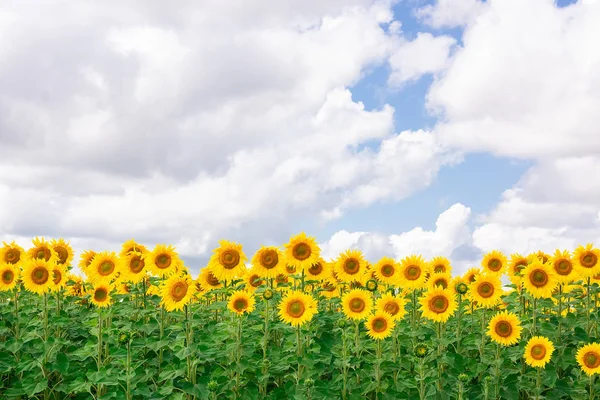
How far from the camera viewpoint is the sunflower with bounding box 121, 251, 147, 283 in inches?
454

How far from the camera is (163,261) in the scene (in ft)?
37.6

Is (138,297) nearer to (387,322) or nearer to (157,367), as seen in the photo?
(157,367)

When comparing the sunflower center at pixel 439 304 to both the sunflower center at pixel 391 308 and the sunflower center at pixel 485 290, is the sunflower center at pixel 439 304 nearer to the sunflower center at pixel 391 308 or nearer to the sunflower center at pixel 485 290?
the sunflower center at pixel 391 308

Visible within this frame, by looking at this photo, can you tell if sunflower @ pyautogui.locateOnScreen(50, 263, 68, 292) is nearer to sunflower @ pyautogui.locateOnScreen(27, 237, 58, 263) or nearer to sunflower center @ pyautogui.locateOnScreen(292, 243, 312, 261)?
sunflower @ pyautogui.locateOnScreen(27, 237, 58, 263)

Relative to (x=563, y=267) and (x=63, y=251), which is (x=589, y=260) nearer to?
(x=563, y=267)

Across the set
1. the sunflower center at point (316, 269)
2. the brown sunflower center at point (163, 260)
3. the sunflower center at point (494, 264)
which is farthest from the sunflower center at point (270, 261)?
the sunflower center at point (494, 264)

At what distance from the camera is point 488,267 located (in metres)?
A: 13.2

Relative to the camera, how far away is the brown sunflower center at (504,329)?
35.5 ft

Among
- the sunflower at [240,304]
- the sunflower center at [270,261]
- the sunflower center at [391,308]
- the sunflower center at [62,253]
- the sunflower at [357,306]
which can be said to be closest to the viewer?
the sunflower at [240,304]

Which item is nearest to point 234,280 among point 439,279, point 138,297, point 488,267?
point 138,297

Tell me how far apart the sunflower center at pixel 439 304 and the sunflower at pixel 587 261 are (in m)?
3.23

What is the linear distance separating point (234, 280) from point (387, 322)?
10.9 ft

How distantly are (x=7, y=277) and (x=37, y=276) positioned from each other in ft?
2.53

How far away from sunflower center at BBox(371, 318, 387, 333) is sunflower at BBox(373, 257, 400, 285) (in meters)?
2.34
